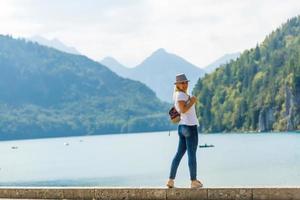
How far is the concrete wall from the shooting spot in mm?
14386

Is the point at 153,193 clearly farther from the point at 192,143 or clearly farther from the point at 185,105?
the point at 185,105

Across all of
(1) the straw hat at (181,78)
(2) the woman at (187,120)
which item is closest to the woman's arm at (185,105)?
(2) the woman at (187,120)

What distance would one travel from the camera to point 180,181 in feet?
222

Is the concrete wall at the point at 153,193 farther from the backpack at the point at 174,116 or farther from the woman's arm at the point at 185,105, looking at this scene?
the woman's arm at the point at 185,105

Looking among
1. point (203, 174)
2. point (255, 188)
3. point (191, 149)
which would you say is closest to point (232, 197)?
point (255, 188)

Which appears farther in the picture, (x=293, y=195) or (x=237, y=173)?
(x=237, y=173)

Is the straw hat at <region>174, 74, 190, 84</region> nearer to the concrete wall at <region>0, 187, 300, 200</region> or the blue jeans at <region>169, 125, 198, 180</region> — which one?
the blue jeans at <region>169, 125, 198, 180</region>

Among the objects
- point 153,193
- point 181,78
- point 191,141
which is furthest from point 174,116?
point 153,193

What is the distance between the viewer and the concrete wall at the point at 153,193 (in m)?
14.4

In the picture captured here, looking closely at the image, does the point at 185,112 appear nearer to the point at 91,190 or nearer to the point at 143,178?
the point at 91,190

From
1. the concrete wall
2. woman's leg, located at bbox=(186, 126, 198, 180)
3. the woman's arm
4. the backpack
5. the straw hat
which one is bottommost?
the concrete wall

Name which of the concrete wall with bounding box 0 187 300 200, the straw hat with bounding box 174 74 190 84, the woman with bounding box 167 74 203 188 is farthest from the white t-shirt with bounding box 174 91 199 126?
the concrete wall with bounding box 0 187 300 200

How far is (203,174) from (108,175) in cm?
1639

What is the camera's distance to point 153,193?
15.5m
